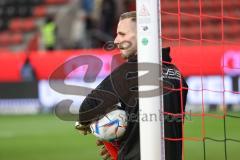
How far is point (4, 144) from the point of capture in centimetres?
1068

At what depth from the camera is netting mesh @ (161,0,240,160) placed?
491 cm

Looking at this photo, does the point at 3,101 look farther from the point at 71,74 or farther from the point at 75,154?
the point at 75,154

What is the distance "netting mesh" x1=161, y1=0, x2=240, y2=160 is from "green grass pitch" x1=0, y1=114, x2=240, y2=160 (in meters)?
0.01

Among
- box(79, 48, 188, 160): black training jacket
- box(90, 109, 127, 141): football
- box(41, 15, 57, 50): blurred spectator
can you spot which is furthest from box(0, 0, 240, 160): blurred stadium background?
box(90, 109, 127, 141): football

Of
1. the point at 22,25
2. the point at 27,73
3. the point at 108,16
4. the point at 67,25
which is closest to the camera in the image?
the point at 27,73

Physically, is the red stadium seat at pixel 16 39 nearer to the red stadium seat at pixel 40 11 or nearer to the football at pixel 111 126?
the red stadium seat at pixel 40 11

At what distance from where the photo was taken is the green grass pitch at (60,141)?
934 centimetres

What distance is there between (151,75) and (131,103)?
0.21 m

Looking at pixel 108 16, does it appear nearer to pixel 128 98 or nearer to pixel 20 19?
pixel 20 19

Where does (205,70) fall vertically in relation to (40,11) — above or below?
below

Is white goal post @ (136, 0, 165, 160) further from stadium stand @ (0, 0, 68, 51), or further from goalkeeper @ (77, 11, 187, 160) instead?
stadium stand @ (0, 0, 68, 51)

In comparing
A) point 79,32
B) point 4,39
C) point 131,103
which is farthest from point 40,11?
point 131,103

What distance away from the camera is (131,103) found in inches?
157

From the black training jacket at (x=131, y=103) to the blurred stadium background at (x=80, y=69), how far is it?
0.36 meters
